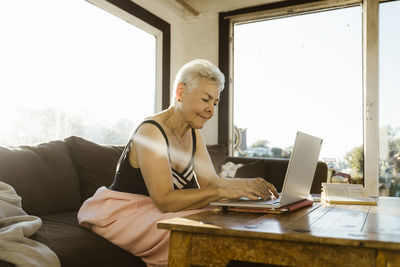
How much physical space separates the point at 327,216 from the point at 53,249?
1034mm

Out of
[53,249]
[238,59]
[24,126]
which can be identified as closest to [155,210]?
[53,249]

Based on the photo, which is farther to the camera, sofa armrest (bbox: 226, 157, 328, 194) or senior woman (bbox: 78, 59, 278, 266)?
sofa armrest (bbox: 226, 157, 328, 194)

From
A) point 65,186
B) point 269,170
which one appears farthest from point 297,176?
point 269,170

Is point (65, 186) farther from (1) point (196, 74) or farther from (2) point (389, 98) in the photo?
(2) point (389, 98)

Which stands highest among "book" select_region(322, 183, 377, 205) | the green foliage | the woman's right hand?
the green foliage

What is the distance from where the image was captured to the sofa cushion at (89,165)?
7.68 ft

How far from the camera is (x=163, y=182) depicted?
1413mm

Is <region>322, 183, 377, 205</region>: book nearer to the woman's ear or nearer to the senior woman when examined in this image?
the senior woman

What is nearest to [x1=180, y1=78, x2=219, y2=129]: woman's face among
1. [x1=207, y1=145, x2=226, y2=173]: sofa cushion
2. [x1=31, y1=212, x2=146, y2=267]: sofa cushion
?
[x1=31, y1=212, x2=146, y2=267]: sofa cushion

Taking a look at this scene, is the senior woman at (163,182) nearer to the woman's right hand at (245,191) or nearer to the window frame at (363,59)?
the woman's right hand at (245,191)

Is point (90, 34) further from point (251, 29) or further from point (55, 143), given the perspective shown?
point (251, 29)

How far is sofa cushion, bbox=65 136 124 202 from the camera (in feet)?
7.68

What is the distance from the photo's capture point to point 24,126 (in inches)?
97.9

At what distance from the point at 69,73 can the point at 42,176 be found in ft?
3.49
